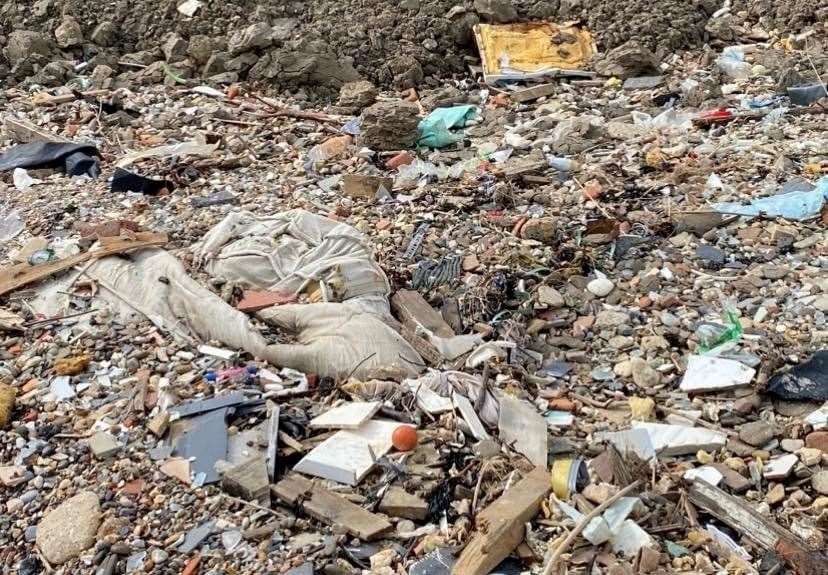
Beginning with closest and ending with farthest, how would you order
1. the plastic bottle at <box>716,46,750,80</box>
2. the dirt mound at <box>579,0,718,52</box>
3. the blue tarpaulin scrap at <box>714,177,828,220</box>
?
the blue tarpaulin scrap at <box>714,177,828,220</box>
the plastic bottle at <box>716,46,750,80</box>
the dirt mound at <box>579,0,718,52</box>

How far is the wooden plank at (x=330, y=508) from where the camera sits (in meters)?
3.20

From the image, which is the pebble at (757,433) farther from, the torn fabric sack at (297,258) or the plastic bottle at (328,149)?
the plastic bottle at (328,149)

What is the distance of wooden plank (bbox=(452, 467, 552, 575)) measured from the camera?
303 centimetres

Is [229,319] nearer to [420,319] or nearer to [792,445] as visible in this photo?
[420,319]

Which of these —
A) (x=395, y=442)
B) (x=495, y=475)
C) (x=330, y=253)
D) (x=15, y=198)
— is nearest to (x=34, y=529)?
(x=395, y=442)

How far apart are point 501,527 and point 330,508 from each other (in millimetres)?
693

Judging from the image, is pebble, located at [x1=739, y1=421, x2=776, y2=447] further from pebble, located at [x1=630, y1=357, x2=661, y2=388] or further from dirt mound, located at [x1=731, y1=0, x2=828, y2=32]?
dirt mound, located at [x1=731, y1=0, x2=828, y2=32]

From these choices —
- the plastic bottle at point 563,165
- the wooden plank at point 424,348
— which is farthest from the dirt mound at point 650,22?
the wooden plank at point 424,348

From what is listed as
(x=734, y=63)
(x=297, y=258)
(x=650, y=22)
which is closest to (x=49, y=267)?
(x=297, y=258)

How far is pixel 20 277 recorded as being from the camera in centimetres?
505

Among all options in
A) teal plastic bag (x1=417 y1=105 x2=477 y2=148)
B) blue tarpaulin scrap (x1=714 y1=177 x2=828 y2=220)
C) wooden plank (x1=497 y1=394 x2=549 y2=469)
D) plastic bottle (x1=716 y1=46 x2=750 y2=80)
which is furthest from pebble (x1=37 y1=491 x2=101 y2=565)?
plastic bottle (x1=716 y1=46 x2=750 y2=80)

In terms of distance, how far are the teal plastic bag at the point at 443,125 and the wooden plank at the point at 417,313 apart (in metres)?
3.07

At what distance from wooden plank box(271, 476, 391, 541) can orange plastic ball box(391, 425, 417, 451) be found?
339 millimetres

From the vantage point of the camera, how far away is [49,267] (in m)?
5.09
